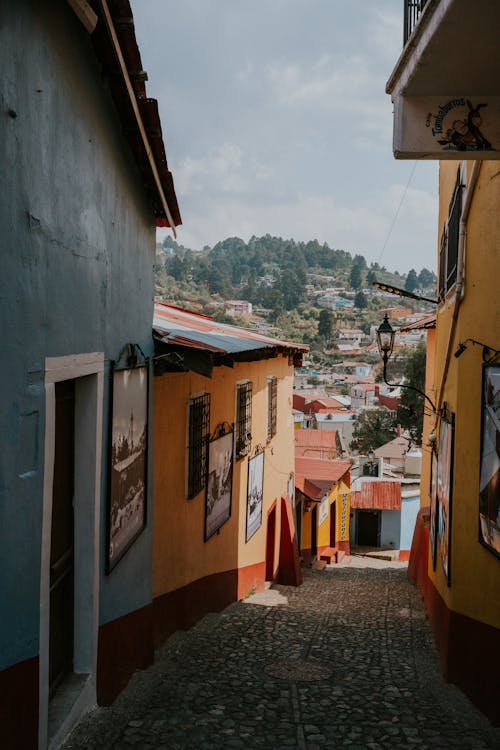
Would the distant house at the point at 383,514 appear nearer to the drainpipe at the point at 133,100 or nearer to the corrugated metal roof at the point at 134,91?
the drainpipe at the point at 133,100

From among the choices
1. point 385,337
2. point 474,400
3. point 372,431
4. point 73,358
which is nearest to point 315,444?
point 385,337

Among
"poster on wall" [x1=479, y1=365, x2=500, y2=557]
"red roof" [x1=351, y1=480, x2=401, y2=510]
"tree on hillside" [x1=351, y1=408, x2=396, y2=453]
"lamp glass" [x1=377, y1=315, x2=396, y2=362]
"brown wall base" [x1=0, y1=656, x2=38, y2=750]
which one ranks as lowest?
"tree on hillside" [x1=351, y1=408, x2=396, y2=453]

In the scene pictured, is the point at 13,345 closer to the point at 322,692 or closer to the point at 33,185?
the point at 33,185

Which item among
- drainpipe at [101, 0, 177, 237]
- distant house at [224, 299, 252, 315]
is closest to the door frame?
drainpipe at [101, 0, 177, 237]

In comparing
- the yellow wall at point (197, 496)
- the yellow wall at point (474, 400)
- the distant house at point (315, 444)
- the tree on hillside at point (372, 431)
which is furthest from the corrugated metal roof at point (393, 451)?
the yellow wall at point (474, 400)

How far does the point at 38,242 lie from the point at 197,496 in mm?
6330

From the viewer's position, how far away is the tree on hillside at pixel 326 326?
133 meters

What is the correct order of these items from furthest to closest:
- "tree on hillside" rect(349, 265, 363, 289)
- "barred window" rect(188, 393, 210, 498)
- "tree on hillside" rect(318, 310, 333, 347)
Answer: "tree on hillside" rect(349, 265, 363, 289) < "tree on hillside" rect(318, 310, 333, 347) < "barred window" rect(188, 393, 210, 498)

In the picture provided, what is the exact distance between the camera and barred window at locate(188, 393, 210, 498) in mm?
8930

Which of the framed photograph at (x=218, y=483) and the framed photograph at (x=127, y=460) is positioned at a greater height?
the framed photograph at (x=127, y=460)

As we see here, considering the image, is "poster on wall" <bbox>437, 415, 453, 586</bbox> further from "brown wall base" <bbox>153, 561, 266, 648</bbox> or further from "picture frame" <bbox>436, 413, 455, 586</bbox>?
"brown wall base" <bbox>153, 561, 266, 648</bbox>

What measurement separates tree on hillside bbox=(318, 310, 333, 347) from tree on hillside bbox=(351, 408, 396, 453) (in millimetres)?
70955

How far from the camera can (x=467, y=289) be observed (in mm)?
7625

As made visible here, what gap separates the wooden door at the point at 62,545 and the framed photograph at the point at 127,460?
1.73 ft
